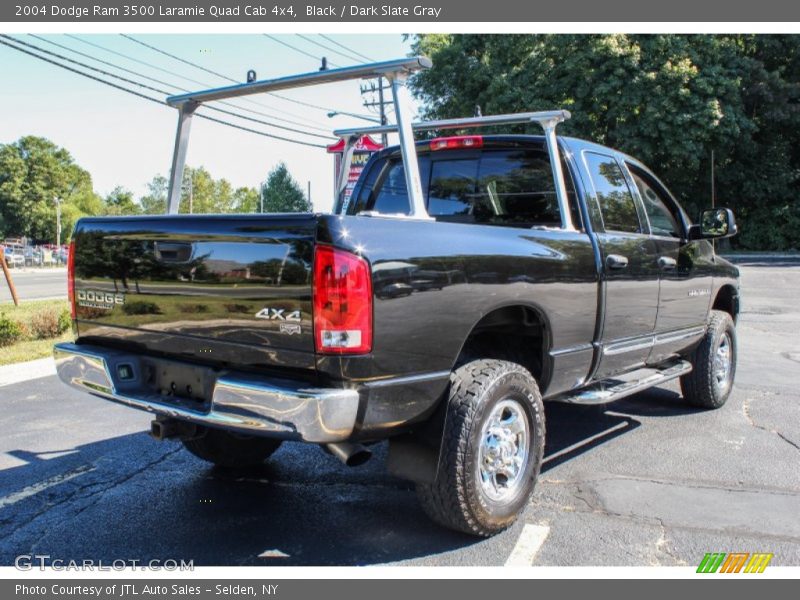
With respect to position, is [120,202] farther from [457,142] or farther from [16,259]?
[457,142]

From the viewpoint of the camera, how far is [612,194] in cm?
456

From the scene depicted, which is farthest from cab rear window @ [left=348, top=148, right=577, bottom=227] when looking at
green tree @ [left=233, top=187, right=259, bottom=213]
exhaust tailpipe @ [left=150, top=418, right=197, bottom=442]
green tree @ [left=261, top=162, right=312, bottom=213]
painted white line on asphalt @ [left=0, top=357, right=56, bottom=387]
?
green tree @ [left=233, top=187, right=259, bottom=213]

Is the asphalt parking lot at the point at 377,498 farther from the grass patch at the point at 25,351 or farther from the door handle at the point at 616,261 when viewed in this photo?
the grass patch at the point at 25,351

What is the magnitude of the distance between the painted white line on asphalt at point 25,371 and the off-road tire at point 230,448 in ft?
11.4

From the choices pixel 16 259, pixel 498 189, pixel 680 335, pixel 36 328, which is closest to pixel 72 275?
pixel 498 189

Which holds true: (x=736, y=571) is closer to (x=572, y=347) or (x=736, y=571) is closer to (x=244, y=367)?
(x=572, y=347)

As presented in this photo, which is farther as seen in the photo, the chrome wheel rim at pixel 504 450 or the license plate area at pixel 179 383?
the chrome wheel rim at pixel 504 450

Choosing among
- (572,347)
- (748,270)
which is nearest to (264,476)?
(572,347)

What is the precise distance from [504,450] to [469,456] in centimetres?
39

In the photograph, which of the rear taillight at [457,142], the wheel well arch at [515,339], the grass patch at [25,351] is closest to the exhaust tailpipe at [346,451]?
the wheel well arch at [515,339]

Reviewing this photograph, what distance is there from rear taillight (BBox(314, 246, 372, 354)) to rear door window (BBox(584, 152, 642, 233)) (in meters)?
2.28

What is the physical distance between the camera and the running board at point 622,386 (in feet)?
13.3

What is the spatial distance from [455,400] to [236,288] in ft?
3.60

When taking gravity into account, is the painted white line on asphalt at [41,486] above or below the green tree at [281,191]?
below
